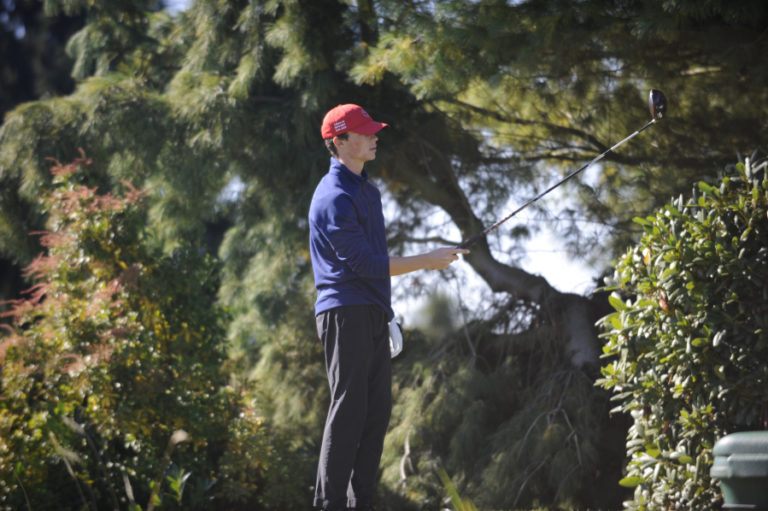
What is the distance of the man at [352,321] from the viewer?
2.60 m

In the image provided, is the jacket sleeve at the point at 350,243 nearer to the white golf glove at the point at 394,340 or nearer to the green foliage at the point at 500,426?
the white golf glove at the point at 394,340

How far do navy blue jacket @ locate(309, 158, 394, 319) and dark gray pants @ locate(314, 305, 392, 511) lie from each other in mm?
53

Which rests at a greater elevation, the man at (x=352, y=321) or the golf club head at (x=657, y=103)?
the golf club head at (x=657, y=103)

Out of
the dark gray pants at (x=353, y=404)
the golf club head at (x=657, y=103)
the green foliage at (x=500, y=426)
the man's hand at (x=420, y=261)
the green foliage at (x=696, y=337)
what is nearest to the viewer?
the dark gray pants at (x=353, y=404)

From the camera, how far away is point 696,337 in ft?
9.81

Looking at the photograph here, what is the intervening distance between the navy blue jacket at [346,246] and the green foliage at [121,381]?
5.91 feet

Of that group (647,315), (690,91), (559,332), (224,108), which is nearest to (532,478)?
(559,332)

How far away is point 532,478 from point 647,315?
1570 millimetres

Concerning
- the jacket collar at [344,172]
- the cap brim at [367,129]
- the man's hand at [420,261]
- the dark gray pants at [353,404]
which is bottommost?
the dark gray pants at [353,404]

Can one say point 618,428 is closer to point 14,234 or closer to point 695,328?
point 695,328

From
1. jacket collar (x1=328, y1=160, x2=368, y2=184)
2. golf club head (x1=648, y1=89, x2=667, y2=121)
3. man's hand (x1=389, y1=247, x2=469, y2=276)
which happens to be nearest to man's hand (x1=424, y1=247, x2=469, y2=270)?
man's hand (x1=389, y1=247, x2=469, y2=276)

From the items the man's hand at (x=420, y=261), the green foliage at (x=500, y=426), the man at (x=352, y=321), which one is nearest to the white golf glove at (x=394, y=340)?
the man at (x=352, y=321)

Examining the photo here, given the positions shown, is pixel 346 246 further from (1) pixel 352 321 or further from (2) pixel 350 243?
(1) pixel 352 321

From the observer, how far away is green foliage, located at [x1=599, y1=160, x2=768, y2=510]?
2.86 metres
